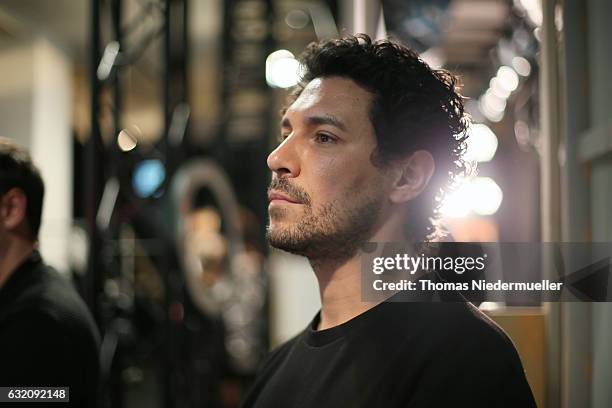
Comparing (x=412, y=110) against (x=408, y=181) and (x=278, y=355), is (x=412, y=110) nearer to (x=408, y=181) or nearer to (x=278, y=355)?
(x=408, y=181)

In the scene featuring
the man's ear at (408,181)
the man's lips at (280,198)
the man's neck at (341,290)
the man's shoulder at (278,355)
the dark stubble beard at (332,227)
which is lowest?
the man's shoulder at (278,355)

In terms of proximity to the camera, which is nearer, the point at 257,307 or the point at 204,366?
the point at 204,366

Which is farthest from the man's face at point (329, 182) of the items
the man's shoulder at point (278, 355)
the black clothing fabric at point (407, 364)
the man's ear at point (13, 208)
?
the man's ear at point (13, 208)

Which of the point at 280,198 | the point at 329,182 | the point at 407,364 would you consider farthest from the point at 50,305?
the point at 407,364

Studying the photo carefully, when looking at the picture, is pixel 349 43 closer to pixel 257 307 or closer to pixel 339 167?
pixel 339 167

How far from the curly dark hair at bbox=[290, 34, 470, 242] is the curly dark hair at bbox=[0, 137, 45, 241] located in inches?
32.8

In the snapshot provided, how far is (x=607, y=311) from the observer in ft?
4.13

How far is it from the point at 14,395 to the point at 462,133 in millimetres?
1194

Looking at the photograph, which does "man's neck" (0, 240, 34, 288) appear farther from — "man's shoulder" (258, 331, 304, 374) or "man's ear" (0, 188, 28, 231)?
"man's shoulder" (258, 331, 304, 374)

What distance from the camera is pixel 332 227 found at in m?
1.29

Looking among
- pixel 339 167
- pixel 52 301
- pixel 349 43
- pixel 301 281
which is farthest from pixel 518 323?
pixel 301 281

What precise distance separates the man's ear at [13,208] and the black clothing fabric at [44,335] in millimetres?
93

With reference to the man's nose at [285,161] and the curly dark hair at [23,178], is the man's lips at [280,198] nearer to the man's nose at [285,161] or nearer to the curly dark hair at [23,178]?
the man's nose at [285,161]

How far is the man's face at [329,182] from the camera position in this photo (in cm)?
129
